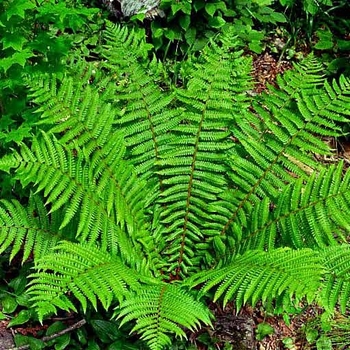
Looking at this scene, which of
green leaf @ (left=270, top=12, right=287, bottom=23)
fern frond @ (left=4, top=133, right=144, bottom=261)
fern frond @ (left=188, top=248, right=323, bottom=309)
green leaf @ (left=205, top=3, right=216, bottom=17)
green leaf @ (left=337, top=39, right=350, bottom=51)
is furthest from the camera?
green leaf @ (left=270, top=12, right=287, bottom=23)

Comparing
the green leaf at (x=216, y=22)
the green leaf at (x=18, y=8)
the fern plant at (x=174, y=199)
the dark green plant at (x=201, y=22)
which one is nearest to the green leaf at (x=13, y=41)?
the green leaf at (x=18, y=8)

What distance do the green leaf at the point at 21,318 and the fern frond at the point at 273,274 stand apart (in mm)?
1055

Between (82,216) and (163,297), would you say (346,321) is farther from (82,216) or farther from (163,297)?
(82,216)

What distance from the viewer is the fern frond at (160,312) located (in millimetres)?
2718

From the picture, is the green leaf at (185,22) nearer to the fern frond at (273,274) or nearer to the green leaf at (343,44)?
the green leaf at (343,44)

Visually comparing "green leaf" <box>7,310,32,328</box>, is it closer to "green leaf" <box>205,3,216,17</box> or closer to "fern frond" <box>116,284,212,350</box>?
"fern frond" <box>116,284,212,350</box>

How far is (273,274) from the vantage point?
2752 millimetres

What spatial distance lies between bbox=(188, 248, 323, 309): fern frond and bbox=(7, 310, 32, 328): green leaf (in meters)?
1.05

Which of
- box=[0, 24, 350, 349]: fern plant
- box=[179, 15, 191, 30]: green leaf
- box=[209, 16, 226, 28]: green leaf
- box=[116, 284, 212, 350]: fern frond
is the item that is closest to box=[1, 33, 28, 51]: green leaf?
box=[0, 24, 350, 349]: fern plant

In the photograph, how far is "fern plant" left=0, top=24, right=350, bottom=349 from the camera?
2.82 metres

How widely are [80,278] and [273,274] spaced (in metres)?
0.93

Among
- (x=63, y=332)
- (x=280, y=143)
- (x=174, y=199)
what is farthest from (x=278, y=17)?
(x=63, y=332)

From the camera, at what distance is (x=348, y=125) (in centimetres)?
465

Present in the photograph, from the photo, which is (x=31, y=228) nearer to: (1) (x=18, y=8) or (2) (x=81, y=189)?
(2) (x=81, y=189)
